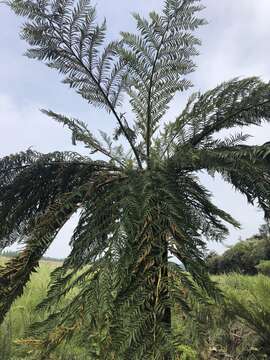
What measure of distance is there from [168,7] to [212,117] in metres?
0.54

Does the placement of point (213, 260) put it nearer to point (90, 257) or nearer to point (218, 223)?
point (218, 223)

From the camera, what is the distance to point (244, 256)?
10047 mm

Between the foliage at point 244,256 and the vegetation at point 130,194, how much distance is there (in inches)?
279

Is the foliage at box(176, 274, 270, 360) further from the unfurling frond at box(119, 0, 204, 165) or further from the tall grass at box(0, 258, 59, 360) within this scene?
the unfurling frond at box(119, 0, 204, 165)

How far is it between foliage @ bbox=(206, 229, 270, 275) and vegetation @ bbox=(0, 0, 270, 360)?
708cm

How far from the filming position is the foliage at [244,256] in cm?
935

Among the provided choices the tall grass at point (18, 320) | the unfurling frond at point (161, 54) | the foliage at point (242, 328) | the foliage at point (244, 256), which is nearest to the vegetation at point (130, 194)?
the unfurling frond at point (161, 54)

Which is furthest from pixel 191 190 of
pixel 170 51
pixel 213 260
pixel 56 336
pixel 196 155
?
pixel 213 260

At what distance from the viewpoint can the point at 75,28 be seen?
7.09 feet

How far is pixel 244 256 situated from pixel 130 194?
8.80 m

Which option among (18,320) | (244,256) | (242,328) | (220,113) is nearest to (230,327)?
(242,328)

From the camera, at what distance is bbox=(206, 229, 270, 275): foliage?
9352mm

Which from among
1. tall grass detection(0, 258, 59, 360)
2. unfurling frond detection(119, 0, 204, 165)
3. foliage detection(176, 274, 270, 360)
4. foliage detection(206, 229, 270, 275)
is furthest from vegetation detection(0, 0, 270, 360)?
foliage detection(206, 229, 270, 275)

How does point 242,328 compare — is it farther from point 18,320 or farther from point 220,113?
point 220,113
